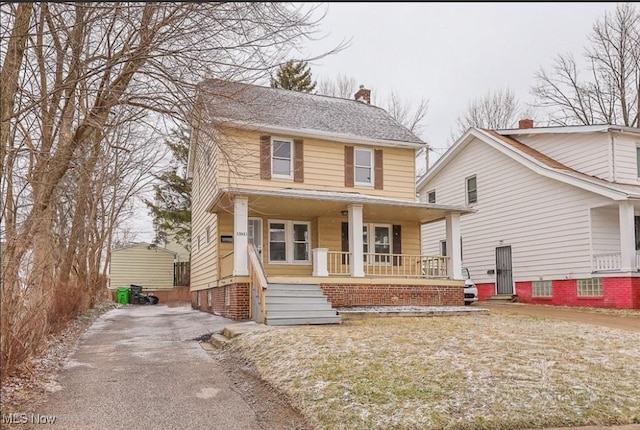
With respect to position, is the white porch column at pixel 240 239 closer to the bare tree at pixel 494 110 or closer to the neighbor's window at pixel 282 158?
the neighbor's window at pixel 282 158

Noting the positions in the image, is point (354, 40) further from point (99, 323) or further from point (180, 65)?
point (99, 323)

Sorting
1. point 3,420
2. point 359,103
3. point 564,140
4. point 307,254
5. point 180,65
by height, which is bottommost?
point 3,420

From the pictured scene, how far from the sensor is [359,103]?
21812 mm

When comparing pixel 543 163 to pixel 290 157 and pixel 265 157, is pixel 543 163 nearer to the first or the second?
pixel 290 157

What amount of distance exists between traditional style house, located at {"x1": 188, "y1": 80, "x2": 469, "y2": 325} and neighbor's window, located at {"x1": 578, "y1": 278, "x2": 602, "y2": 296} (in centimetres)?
455

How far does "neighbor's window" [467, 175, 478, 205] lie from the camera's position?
2364 cm

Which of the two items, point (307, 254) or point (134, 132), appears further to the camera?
point (134, 132)

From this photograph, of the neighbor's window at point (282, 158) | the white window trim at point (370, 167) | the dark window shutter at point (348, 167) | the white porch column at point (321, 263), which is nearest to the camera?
the white porch column at point (321, 263)

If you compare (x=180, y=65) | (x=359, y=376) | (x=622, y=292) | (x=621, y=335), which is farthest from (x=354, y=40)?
(x=622, y=292)

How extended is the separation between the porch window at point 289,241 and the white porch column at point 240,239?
3141mm

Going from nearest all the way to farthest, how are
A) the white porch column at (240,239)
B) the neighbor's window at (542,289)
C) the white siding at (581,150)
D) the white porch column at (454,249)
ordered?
the white porch column at (240,239), the white porch column at (454,249), the white siding at (581,150), the neighbor's window at (542,289)

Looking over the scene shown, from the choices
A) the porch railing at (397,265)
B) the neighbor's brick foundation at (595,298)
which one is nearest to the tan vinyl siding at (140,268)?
the porch railing at (397,265)

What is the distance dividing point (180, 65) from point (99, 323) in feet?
33.0

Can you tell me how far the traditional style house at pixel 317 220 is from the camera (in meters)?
14.1
